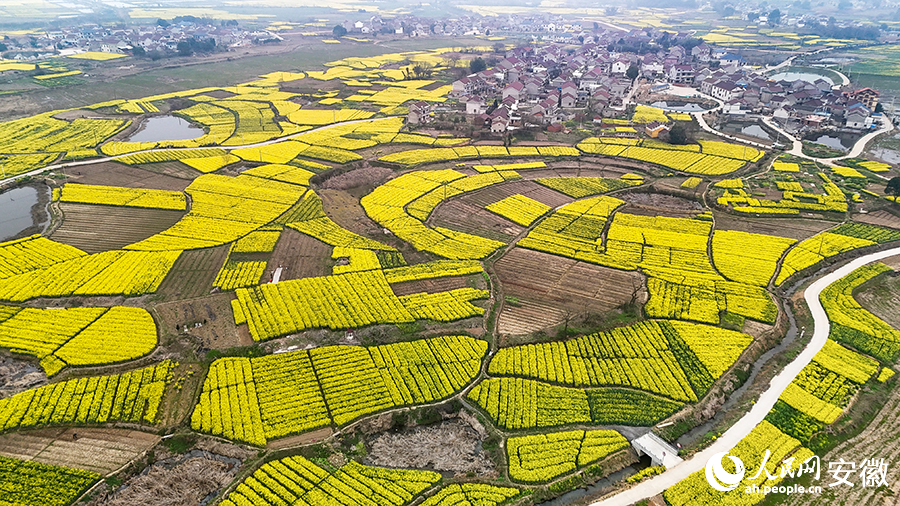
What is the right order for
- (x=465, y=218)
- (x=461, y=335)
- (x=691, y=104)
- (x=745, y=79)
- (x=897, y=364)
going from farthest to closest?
1. (x=745, y=79)
2. (x=691, y=104)
3. (x=465, y=218)
4. (x=461, y=335)
5. (x=897, y=364)

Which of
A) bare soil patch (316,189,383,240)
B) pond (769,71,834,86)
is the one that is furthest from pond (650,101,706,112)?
bare soil patch (316,189,383,240)

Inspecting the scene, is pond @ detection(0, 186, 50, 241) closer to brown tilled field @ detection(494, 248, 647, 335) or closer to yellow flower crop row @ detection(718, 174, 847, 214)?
brown tilled field @ detection(494, 248, 647, 335)

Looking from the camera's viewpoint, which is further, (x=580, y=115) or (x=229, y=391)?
(x=580, y=115)

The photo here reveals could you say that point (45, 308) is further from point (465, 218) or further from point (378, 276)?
point (465, 218)

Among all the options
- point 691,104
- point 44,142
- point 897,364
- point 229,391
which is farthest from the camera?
point 691,104

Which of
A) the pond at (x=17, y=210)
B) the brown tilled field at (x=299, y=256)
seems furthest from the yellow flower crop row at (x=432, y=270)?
the pond at (x=17, y=210)

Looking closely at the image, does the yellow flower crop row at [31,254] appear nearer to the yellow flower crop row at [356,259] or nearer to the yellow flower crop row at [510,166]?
the yellow flower crop row at [356,259]

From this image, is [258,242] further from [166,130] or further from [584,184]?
[166,130]

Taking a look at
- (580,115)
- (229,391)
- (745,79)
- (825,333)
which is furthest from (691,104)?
(229,391)
